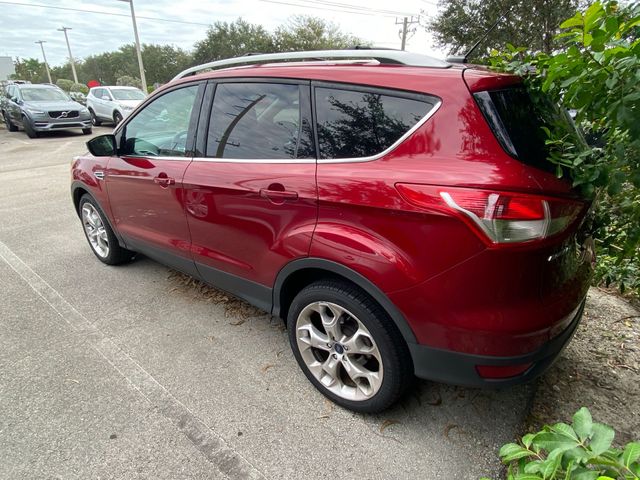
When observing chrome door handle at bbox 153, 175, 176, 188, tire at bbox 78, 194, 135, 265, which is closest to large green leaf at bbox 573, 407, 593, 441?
chrome door handle at bbox 153, 175, 176, 188

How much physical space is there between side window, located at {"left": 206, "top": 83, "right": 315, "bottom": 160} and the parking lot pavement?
4.34 ft

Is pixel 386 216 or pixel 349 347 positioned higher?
pixel 386 216

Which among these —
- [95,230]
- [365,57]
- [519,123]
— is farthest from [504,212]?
[95,230]

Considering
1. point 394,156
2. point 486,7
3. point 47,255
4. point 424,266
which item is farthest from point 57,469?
point 486,7

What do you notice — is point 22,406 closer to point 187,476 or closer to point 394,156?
point 187,476

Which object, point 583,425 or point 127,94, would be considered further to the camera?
point 127,94

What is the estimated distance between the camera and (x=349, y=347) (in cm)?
215

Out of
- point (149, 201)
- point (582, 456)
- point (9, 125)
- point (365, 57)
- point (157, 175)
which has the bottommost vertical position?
point (9, 125)

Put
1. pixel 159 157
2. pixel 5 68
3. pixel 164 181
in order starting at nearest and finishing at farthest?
pixel 164 181
pixel 159 157
pixel 5 68

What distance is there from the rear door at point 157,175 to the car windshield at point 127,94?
14611 millimetres

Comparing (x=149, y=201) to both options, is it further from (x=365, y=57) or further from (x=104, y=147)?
(x=365, y=57)

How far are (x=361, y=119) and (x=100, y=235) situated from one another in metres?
3.25

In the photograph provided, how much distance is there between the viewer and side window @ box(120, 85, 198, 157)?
2916 mm

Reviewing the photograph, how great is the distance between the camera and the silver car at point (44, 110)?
1384cm
